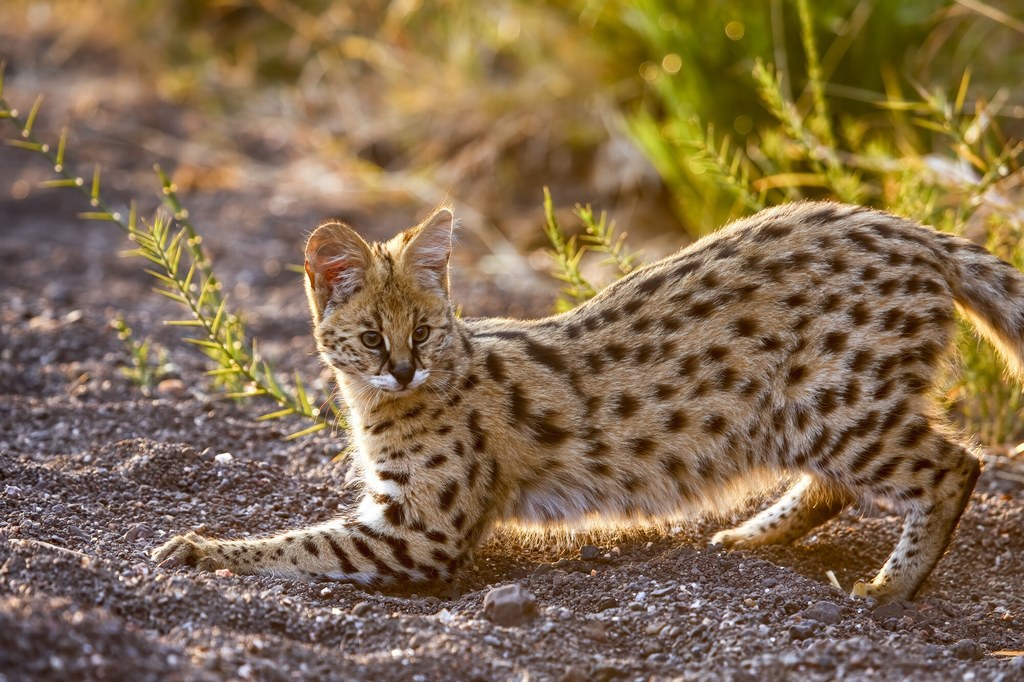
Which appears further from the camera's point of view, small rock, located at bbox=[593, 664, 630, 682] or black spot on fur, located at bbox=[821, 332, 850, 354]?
black spot on fur, located at bbox=[821, 332, 850, 354]

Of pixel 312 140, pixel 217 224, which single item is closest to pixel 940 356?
pixel 217 224

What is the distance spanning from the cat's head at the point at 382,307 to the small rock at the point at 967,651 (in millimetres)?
1831

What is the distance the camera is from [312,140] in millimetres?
10453

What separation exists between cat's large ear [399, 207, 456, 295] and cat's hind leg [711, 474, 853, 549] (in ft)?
4.67

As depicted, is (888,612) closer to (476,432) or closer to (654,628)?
(654,628)

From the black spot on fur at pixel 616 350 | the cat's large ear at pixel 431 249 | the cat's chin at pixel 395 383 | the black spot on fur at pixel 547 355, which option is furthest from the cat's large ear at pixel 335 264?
the black spot on fur at pixel 616 350

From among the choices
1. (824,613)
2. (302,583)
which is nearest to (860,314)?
(824,613)

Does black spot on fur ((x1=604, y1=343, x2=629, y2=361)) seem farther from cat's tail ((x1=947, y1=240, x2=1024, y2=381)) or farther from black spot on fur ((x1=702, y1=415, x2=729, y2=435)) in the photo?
cat's tail ((x1=947, y1=240, x2=1024, y2=381))

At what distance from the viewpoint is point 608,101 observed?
28.8ft

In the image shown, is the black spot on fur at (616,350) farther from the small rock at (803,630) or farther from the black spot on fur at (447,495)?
the small rock at (803,630)

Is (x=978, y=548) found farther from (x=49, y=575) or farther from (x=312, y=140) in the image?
(x=312, y=140)

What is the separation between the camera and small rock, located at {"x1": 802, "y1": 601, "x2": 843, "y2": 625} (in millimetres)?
3640

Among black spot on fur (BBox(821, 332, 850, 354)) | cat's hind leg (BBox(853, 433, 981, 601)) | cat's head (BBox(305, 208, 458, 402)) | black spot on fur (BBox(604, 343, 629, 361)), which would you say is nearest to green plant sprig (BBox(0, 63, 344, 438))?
cat's head (BBox(305, 208, 458, 402))

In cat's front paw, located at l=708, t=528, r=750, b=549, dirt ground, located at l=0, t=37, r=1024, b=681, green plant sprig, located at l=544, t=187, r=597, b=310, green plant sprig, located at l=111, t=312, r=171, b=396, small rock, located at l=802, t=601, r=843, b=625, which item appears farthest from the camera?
green plant sprig, located at l=111, t=312, r=171, b=396
